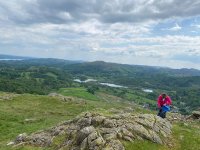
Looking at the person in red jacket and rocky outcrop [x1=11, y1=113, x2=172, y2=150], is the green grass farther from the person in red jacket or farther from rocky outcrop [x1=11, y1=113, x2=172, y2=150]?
the person in red jacket

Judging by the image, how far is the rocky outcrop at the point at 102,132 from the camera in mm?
28844

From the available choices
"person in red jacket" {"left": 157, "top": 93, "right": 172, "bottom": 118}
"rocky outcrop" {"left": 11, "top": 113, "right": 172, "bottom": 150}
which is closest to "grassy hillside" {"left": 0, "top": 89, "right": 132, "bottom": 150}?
"rocky outcrop" {"left": 11, "top": 113, "right": 172, "bottom": 150}

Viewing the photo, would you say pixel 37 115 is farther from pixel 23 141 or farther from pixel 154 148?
pixel 154 148

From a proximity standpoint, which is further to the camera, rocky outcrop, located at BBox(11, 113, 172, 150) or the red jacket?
the red jacket

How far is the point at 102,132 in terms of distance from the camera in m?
30.4

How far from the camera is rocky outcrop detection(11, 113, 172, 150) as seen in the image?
28.8m

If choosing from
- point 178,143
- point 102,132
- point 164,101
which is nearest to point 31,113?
point 164,101

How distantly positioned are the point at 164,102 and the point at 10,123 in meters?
28.5

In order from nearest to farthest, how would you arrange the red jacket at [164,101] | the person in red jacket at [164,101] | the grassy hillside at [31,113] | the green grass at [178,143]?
the green grass at [178,143], the person in red jacket at [164,101], the red jacket at [164,101], the grassy hillside at [31,113]

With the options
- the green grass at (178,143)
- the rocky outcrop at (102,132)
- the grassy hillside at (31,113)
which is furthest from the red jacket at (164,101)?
the grassy hillside at (31,113)

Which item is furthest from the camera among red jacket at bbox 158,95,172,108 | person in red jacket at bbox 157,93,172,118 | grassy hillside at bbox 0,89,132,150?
grassy hillside at bbox 0,89,132,150

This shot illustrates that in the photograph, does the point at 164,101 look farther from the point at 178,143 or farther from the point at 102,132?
the point at 102,132

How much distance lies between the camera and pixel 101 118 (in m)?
33.8

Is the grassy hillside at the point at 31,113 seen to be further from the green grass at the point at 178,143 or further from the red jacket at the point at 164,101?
the green grass at the point at 178,143
